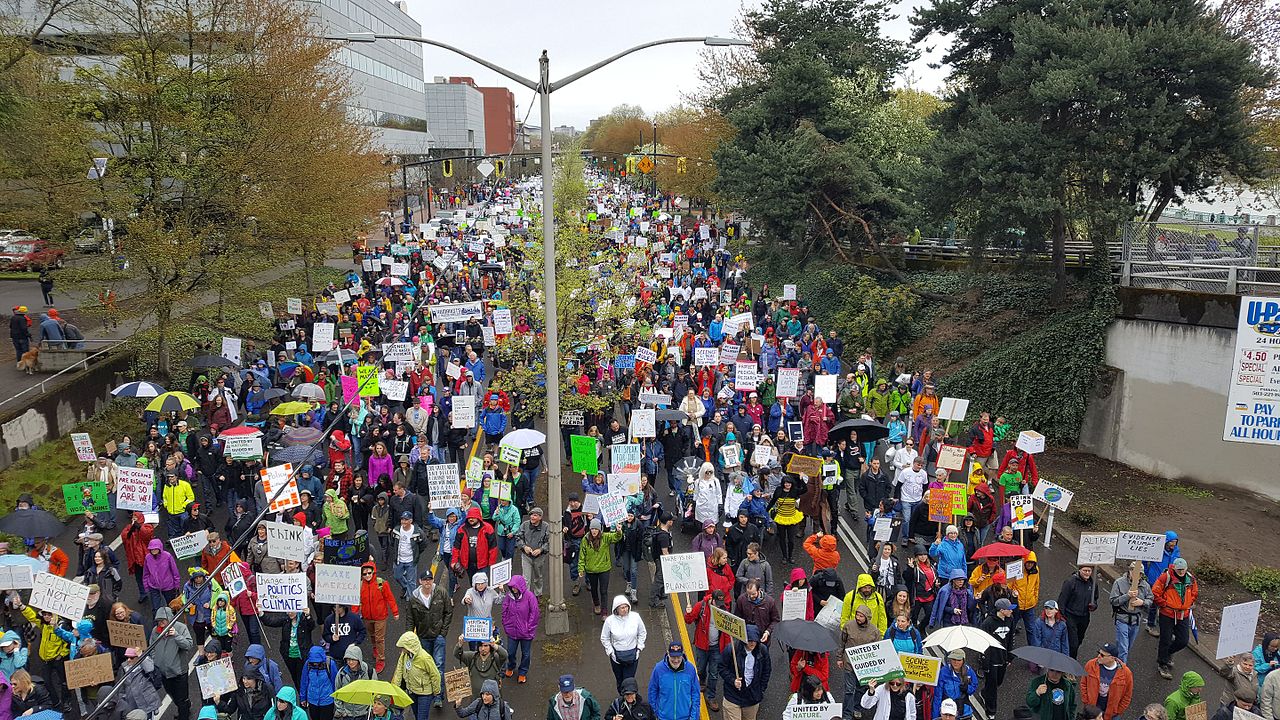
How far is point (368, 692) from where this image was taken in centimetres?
795

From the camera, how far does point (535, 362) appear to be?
1792 cm

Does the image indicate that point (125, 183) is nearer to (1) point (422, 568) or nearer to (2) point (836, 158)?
(1) point (422, 568)

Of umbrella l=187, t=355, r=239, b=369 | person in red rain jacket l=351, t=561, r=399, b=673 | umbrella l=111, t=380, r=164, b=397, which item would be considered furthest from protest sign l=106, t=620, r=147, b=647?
umbrella l=187, t=355, r=239, b=369

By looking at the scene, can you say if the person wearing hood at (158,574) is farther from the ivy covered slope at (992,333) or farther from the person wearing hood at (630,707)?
the ivy covered slope at (992,333)

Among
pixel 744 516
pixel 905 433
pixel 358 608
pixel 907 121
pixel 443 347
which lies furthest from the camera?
pixel 907 121

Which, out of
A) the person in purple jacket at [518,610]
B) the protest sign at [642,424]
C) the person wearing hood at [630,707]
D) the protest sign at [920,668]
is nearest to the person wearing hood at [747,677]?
the person wearing hood at [630,707]

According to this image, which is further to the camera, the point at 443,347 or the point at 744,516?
the point at 443,347

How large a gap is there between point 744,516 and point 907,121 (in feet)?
88.0

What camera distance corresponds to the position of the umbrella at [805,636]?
341 inches

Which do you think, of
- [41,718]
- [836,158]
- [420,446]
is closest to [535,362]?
[420,446]

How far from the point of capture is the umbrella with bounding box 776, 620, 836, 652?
867 centimetres

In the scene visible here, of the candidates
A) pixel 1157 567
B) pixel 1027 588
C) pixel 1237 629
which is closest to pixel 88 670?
pixel 1027 588

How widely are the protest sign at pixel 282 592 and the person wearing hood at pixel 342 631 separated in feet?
1.35

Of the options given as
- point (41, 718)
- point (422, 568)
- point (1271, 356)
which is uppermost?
point (1271, 356)
